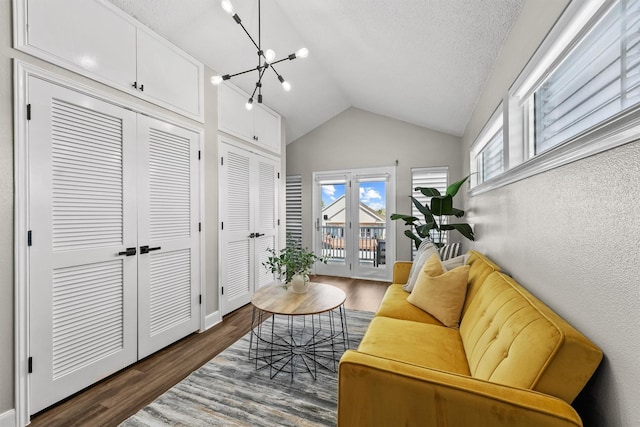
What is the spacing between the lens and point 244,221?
11.5ft

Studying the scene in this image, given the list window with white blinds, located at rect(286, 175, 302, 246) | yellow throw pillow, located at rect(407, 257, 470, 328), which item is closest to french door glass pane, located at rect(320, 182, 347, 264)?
window with white blinds, located at rect(286, 175, 302, 246)

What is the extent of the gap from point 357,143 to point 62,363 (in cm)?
455

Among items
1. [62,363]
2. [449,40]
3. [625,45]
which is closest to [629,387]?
[625,45]

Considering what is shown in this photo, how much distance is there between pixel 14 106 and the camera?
1.55 meters

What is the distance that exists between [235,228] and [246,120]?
4.55 ft

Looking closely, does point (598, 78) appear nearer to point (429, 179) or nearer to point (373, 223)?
point (429, 179)

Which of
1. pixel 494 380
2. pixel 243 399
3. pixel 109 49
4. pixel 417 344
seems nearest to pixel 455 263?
pixel 417 344

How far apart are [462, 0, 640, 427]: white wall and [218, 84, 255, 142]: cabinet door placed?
275 centimetres

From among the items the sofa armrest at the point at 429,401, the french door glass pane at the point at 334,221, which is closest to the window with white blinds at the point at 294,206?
the french door glass pane at the point at 334,221

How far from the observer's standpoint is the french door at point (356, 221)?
15.9ft

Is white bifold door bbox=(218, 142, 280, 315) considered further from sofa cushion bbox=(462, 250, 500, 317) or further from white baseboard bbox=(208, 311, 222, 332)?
sofa cushion bbox=(462, 250, 500, 317)

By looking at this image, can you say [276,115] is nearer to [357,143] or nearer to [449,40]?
[357,143]

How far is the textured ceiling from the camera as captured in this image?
203 centimetres

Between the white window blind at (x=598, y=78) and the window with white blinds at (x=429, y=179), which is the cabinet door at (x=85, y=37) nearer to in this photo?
the white window blind at (x=598, y=78)
